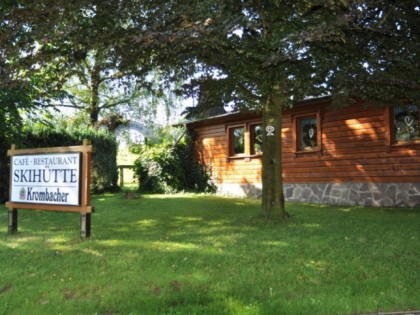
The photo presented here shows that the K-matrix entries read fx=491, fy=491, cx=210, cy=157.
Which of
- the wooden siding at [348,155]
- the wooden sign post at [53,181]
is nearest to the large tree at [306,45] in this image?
the wooden sign post at [53,181]

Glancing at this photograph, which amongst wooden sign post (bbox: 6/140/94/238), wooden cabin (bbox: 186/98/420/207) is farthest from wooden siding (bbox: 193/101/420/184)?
wooden sign post (bbox: 6/140/94/238)

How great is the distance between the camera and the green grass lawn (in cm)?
533

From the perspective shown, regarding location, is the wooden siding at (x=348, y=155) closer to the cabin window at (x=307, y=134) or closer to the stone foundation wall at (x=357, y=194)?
the stone foundation wall at (x=357, y=194)

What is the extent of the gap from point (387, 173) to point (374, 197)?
0.86m

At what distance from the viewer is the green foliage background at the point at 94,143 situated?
62.6 ft

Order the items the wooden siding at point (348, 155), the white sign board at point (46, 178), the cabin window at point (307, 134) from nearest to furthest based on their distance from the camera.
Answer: the white sign board at point (46, 178)
the wooden siding at point (348, 155)
the cabin window at point (307, 134)

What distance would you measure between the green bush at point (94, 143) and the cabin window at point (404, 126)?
35.9ft

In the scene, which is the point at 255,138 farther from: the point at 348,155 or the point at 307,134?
the point at 348,155

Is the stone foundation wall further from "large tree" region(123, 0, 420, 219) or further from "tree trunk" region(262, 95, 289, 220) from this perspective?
"large tree" region(123, 0, 420, 219)

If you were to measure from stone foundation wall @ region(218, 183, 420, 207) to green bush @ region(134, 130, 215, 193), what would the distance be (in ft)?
11.9

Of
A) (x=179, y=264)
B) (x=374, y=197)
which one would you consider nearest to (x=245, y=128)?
(x=374, y=197)

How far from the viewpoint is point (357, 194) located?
50.8 feet

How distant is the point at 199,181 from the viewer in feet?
72.0

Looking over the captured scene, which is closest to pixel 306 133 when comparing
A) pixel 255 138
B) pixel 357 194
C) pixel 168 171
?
pixel 255 138
